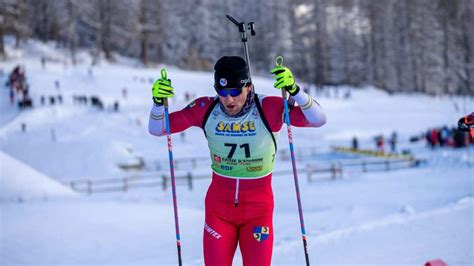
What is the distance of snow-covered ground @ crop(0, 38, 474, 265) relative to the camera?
7.89m

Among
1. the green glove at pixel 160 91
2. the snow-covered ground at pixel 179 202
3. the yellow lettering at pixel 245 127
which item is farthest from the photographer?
the snow-covered ground at pixel 179 202

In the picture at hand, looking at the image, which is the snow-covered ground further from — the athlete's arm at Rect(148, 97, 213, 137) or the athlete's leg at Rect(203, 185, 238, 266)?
the athlete's arm at Rect(148, 97, 213, 137)

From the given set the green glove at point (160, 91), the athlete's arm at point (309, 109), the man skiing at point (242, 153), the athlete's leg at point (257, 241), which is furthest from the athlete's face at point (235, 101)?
the athlete's leg at point (257, 241)

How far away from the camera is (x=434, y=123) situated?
40000mm

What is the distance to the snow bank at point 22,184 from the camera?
14.1 m

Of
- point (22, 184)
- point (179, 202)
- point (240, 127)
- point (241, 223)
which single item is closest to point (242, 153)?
point (240, 127)

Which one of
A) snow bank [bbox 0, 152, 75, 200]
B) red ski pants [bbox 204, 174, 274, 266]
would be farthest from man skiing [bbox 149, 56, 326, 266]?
snow bank [bbox 0, 152, 75, 200]

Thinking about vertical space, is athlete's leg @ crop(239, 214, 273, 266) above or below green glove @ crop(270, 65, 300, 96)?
below

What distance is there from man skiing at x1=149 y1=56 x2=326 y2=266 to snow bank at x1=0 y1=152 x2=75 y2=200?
11714mm

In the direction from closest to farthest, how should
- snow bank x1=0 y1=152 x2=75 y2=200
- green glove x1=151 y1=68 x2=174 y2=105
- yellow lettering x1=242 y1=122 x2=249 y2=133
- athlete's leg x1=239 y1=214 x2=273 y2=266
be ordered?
athlete's leg x1=239 y1=214 x2=273 y2=266 → yellow lettering x1=242 y1=122 x2=249 y2=133 → green glove x1=151 y1=68 x2=174 y2=105 → snow bank x1=0 y1=152 x2=75 y2=200

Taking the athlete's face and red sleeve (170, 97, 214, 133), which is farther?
red sleeve (170, 97, 214, 133)

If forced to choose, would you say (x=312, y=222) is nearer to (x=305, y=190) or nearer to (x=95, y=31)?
(x=305, y=190)

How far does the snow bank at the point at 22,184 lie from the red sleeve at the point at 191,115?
11.4 m

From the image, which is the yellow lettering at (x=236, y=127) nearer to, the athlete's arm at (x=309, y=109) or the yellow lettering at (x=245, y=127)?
the yellow lettering at (x=245, y=127)
